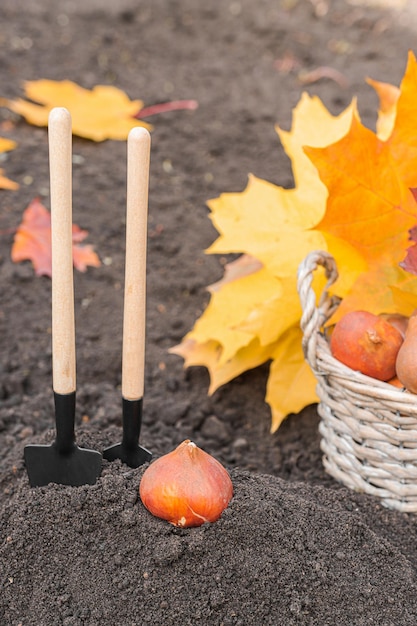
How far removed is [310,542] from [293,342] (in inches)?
19.0

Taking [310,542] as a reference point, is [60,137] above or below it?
above

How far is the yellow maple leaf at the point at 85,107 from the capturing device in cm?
255

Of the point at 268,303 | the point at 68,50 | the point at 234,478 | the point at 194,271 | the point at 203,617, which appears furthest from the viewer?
the point at 68,50

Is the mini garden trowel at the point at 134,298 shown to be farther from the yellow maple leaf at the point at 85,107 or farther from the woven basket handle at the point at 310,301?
the yellow maple leaf at the point at 85,107

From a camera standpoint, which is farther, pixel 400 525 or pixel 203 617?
pixel 400 525

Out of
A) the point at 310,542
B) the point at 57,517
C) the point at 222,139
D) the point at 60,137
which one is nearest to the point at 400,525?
the point at 310,542

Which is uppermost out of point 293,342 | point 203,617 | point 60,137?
point 60,137

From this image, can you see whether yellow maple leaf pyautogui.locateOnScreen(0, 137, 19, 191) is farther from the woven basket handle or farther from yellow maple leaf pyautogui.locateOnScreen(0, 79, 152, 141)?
the woven basket handle

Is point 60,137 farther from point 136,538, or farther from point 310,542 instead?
point 310,542

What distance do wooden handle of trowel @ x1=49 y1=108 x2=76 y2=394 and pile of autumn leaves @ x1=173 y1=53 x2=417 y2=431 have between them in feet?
1.24

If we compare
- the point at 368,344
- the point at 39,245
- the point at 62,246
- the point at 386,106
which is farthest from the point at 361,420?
the point at 39,245

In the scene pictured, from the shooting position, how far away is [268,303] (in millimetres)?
1430

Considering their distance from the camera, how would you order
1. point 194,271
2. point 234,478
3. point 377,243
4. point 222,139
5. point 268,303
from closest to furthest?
point 234,478 → point 377,243 → point 268,303 → point 194,271 → point 222,139

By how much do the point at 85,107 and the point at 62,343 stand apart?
5.68 ft
